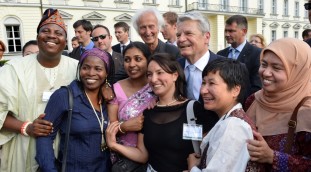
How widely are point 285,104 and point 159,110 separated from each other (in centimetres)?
99

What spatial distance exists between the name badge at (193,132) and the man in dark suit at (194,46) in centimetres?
68

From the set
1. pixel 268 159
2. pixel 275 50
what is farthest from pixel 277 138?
pixel 275 50

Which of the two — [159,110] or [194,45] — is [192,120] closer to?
[159,110]

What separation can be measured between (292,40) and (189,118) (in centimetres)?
94

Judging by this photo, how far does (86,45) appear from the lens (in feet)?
20.7

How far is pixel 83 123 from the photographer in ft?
7.48

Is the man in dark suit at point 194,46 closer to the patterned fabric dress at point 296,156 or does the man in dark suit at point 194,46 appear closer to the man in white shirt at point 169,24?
the patterned fabric dress at point 296,156

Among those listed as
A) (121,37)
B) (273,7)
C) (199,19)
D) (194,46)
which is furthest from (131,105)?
(273,7)

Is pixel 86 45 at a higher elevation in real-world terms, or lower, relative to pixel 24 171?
higher

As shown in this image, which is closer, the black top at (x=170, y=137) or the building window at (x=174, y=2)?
the black top at (x=170, y=137)

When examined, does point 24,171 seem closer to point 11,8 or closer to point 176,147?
point 176,147

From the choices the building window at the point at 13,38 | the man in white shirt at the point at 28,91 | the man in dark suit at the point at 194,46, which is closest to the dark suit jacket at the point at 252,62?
the man in dark suit at the point at 194,46

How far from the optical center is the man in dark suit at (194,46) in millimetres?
2832

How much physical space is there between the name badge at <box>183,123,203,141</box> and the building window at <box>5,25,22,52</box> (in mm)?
21593
